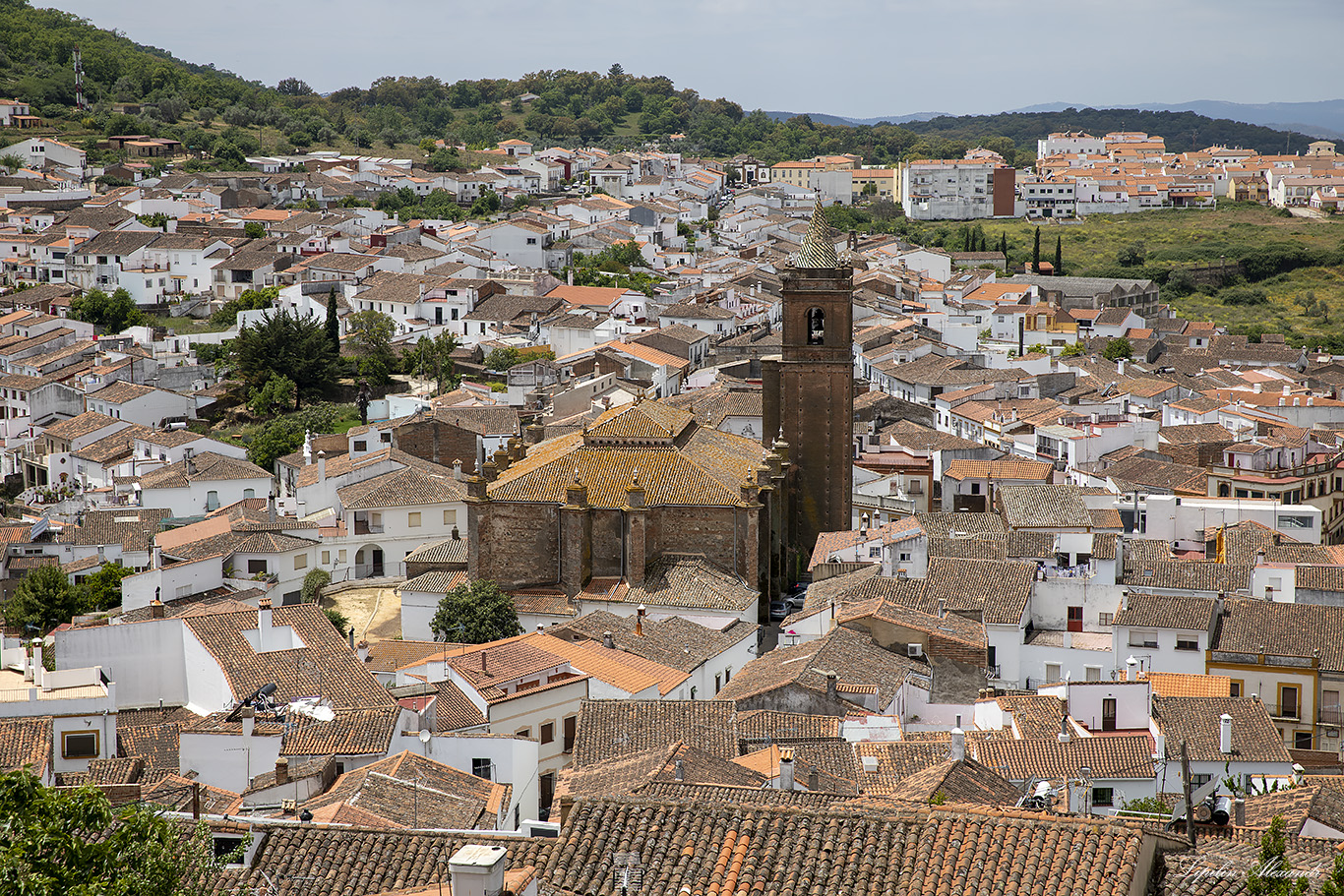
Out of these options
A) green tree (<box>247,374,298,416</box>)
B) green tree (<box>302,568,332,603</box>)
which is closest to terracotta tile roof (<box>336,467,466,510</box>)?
green tree (<box>302,568,332,603</box>)

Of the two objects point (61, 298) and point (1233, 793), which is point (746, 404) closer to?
point (1233, 793)

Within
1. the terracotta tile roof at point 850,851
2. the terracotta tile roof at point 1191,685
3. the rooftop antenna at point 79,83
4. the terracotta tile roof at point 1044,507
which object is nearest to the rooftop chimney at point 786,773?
the terracotta tile roof at point 850,851

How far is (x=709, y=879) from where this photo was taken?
1067 centimetres

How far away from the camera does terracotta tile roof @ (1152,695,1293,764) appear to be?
21.4m

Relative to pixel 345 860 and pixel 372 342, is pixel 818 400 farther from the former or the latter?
pixel 372 342

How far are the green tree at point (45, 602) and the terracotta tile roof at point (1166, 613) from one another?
895 inches

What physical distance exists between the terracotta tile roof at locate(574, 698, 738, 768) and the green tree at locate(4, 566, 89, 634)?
700 inches

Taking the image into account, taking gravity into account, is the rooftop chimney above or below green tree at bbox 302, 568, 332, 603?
above

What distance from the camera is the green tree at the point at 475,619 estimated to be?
30688 millimetres

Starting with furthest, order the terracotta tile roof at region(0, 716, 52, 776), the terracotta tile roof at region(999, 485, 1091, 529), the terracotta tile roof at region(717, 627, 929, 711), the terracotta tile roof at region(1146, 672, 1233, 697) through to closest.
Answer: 1. the terracotta tile roof at region(999, 485, 1091, 529)
2. the terracotta tile roof at region(1146, 672, 1233, 697)
3. the terracotta tile roof at region(717, 627, 929, 711)
4. the terracotta tile roof at region(0, 716, 52, 776)

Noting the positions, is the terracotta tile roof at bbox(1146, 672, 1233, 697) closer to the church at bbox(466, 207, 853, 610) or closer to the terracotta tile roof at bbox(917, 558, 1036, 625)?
the terracotta tile roof at bbox(917, 558, 1036, 625)

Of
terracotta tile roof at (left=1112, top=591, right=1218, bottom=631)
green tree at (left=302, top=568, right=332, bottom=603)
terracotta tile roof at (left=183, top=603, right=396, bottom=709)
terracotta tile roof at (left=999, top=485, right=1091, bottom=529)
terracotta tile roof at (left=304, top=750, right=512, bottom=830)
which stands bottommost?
green tree at (left=302, top=568, right=332, bottom=603)

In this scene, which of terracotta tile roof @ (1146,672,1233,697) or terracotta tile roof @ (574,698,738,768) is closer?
terracotta tile roof @ (574,698,738,768)

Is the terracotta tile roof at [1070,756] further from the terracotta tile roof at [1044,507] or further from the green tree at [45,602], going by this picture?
the green tree at [45,602]
